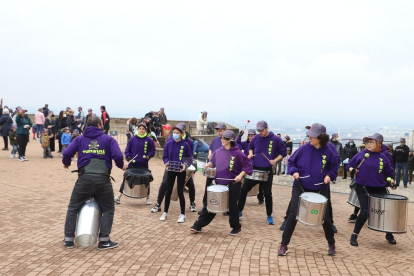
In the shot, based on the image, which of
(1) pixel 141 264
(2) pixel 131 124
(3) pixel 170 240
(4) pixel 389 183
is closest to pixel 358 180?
(4) pixel 389 183

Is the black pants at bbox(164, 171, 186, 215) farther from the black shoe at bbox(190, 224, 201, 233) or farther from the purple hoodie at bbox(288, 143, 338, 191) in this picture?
the purple hoodie at bbox(288, 143, 338, 191)

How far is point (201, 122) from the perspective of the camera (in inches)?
888

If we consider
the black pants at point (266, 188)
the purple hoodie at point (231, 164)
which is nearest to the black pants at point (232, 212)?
the purple hoodie at point (231, 164)

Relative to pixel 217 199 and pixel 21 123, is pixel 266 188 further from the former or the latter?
pixel 21 123

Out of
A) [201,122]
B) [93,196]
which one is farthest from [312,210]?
[201,122]

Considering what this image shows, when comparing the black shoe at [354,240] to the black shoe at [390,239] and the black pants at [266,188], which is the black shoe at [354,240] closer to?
the black shoe at [390,239]

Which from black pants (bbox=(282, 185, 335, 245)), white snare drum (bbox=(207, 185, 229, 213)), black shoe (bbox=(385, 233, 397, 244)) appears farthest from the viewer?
black shoe (bbox=(385, 233, 397, 244))

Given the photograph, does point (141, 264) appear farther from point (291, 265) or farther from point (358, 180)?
point (358, 180)

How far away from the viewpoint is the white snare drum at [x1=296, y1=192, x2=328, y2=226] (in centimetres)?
579

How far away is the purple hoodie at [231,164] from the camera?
6.98 metres

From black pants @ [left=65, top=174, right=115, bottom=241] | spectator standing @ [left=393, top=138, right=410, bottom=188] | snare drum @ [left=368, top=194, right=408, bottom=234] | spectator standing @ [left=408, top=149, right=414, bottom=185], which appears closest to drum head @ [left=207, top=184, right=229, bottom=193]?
black pants @ [left=65, top=174, right=115, bottom=241]

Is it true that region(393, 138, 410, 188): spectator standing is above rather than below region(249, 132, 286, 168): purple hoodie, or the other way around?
below

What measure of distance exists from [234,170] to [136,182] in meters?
2.60

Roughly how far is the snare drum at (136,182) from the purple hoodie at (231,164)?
225 cm
